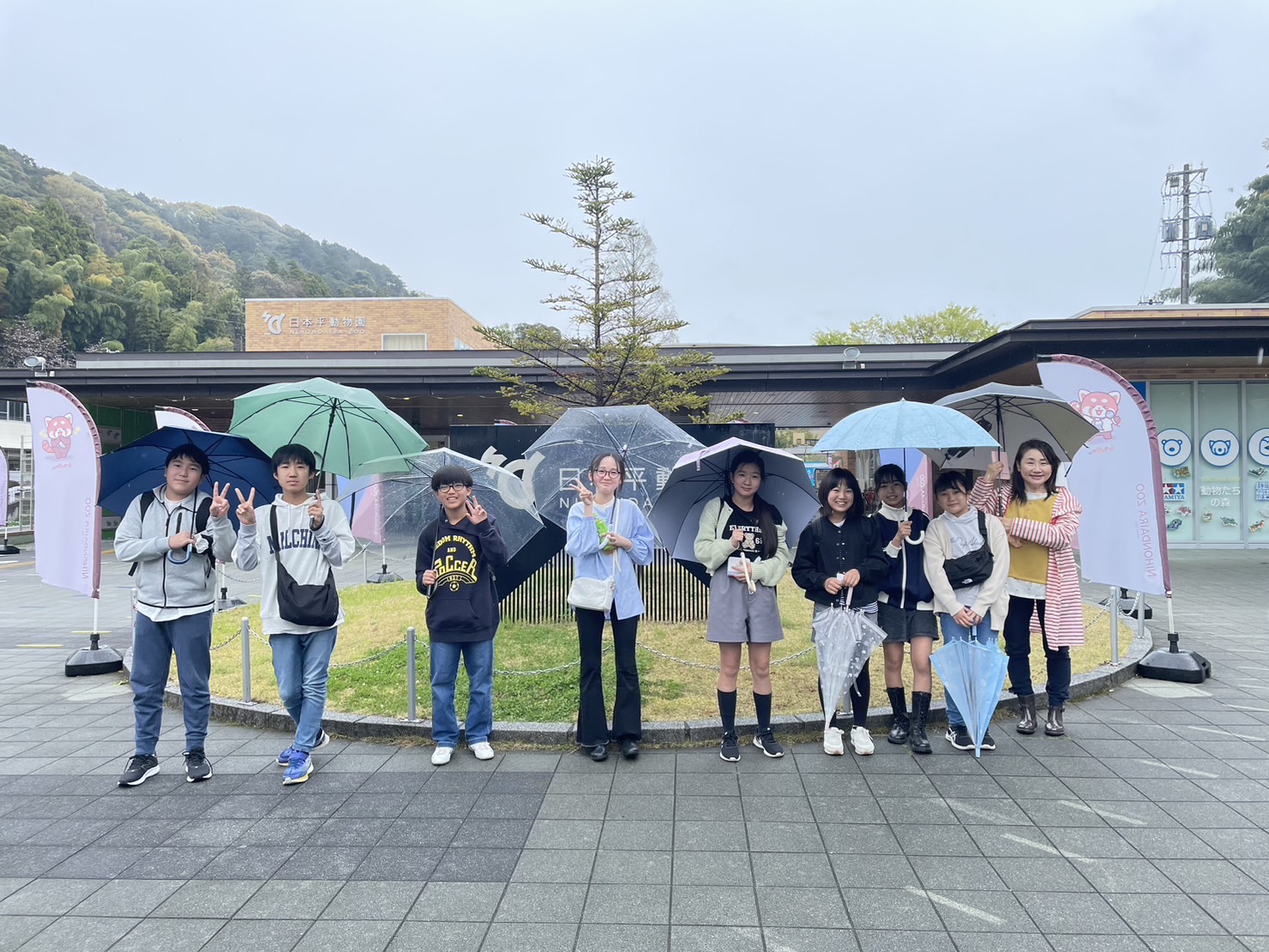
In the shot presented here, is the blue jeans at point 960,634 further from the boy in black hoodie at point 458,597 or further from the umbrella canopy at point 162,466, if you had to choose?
the umbrella canopy at point 162,466

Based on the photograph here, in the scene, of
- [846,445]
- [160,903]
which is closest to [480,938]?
[160,903]

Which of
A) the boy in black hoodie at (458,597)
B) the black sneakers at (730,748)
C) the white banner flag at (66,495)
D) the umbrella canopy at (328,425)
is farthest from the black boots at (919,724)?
the white banner flag at (66,495)

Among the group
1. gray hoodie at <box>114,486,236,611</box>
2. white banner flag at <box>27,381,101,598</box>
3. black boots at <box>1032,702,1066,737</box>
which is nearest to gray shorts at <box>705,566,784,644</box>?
black boots at <box>1032,702,1066,737</box>

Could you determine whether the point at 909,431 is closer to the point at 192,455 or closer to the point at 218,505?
the point at 218,505

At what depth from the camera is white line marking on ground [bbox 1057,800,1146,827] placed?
360 centimetres

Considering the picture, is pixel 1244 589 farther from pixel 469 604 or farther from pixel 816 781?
pixel 469 604

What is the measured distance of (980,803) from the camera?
3.79 metres

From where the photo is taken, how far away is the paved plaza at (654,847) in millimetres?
2791

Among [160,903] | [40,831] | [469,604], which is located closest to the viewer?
[160,903]

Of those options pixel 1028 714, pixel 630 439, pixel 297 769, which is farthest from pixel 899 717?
pixel 297 769

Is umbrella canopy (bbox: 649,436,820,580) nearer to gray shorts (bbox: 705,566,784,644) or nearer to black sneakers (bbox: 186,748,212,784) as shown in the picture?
gray shorts (bbox: 705,566,784,644)

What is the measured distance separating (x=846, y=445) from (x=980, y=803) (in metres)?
2.00

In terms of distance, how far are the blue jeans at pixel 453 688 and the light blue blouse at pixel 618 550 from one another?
771 millimetres

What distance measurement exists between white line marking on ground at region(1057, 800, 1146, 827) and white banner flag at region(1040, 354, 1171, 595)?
2.70 m
